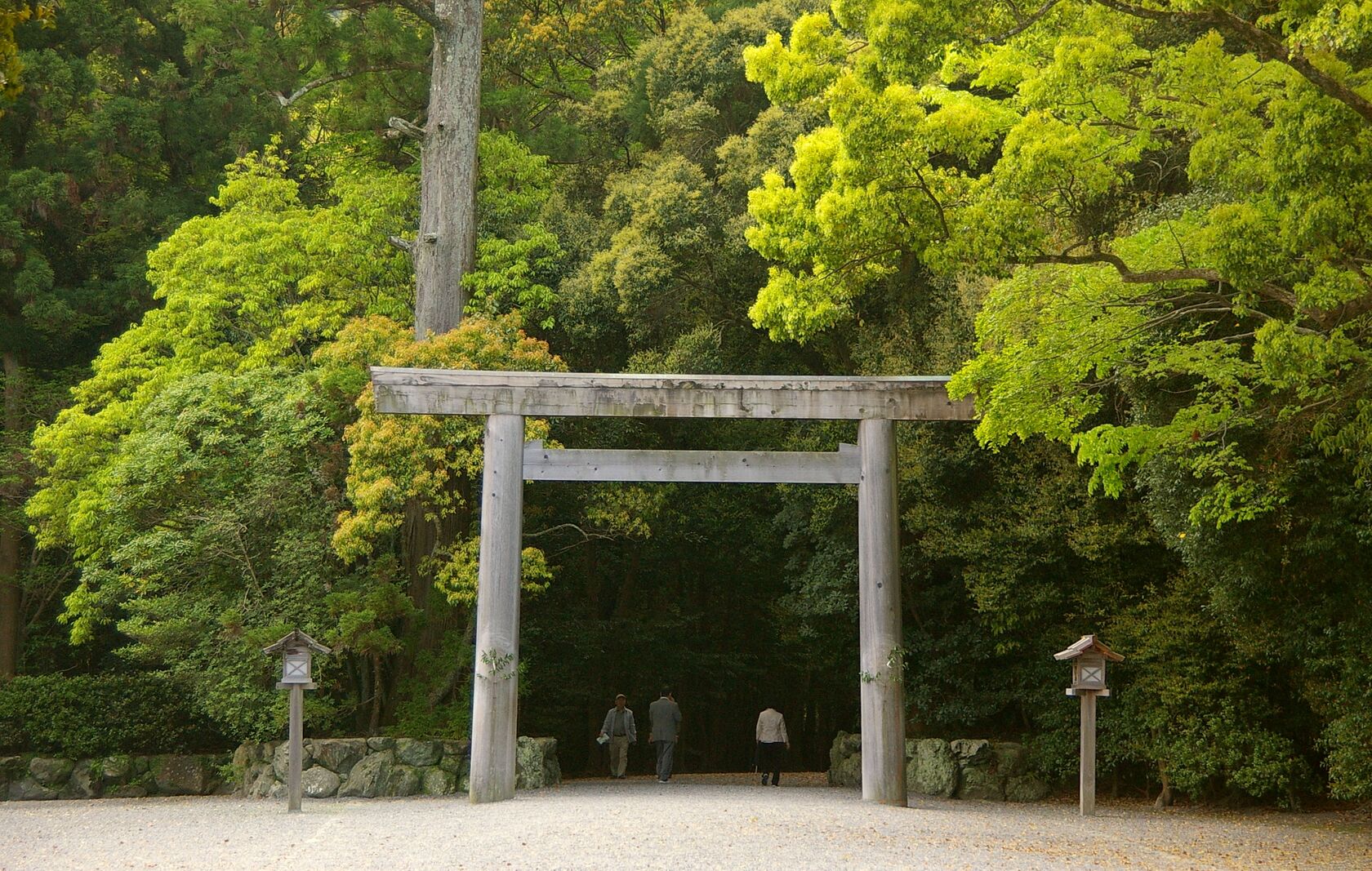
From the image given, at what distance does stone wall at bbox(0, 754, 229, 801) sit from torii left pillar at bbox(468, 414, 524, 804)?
6.59 metres

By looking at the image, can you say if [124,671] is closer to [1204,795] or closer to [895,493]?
[895,493]

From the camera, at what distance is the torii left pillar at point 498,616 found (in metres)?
11.2

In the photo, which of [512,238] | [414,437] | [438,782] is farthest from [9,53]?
[512,238]

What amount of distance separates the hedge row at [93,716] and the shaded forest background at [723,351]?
0.20 ft

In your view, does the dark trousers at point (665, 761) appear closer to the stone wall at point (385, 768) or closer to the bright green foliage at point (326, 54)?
the stone wall at point (385, 768)

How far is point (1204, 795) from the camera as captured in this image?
13.5 metres

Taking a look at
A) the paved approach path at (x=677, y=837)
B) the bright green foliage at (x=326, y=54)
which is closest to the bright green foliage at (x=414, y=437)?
the paved approach path at (x=677, y=837)

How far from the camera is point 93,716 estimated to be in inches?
664

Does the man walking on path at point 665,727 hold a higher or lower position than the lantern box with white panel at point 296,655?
lower

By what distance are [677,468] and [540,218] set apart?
8.32m

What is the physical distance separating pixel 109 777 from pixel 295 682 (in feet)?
21.4

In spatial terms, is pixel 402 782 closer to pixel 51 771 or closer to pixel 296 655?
pixel 296 655

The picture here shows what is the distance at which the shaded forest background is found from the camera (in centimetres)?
868

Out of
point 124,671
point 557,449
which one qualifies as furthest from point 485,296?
point 124,671
